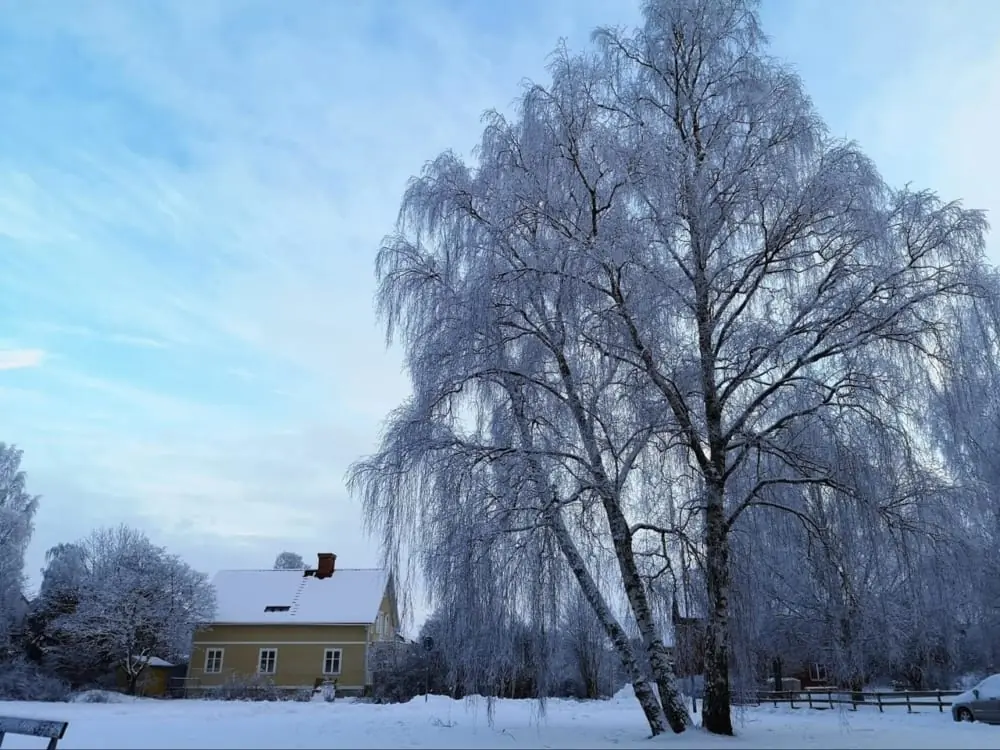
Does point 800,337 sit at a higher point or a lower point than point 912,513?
higher

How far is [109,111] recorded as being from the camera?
1296cm

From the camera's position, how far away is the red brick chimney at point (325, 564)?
3669cm

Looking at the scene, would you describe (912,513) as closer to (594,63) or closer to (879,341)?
(879,341)

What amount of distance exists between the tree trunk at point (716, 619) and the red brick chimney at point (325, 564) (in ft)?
99.0

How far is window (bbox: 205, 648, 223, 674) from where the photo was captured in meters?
32.4

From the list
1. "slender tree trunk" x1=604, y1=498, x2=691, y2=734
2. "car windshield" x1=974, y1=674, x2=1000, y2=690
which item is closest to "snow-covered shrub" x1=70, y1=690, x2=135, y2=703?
"slender tree trunk" x1=604, y1=498, x2=691, y2=734

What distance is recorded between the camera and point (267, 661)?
3222cm

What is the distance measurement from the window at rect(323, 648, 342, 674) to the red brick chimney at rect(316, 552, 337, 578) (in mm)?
5215

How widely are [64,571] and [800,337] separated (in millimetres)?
36246

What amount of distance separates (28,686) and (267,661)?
9.75 meters

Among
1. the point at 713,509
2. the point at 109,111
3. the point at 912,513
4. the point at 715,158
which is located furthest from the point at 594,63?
the point at 109,111

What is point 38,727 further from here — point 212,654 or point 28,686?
point 212,654

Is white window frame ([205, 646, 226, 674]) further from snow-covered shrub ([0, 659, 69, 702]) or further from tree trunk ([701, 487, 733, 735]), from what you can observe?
tree trunk ([701, 487, 733, 735])

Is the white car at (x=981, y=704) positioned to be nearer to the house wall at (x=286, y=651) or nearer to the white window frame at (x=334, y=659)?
the house wall at (x=286, y=651)
